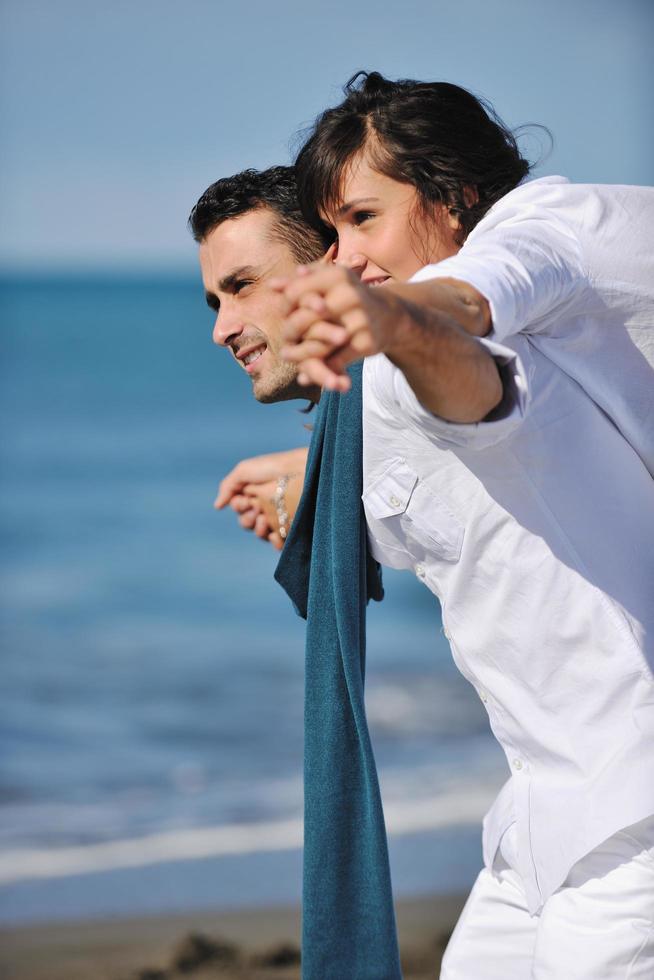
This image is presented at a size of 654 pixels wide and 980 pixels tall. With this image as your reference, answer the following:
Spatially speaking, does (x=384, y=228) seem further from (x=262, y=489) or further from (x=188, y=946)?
(x=188, y=946)

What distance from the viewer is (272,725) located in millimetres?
7605

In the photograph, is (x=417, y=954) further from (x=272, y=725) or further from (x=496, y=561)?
(x=272, y=725)

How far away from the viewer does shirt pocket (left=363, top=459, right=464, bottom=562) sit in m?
1.94

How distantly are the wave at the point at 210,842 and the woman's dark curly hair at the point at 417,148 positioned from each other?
11.6 ft

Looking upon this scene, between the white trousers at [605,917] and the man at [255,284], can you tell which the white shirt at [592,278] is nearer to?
the white trousers at [605,917]

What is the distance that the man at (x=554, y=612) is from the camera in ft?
5.84

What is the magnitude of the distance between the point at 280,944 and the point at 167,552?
9.04m

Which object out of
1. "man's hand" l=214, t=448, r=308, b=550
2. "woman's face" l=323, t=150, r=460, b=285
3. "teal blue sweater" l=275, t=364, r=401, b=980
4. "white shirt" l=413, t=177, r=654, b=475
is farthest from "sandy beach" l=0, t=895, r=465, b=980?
"white shirt" l=413, t=177, r=654, b=475

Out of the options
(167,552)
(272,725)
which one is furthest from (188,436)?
(272,725)

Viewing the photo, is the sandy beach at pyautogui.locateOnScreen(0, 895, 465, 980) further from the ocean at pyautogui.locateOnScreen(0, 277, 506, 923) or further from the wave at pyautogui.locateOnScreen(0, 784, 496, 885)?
the wave at pyautogui.locateOnScreen(0, 784, 496, 885)

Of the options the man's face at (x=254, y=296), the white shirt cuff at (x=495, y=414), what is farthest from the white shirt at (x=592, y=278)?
the man's face at (x=254, y=296)

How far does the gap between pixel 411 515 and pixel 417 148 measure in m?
0.79

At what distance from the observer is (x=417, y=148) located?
236 centimetres

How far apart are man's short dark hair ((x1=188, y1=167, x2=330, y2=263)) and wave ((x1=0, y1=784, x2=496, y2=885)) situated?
319 centimetres
